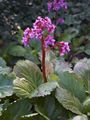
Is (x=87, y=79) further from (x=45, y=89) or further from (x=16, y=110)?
(x=16, y=110)

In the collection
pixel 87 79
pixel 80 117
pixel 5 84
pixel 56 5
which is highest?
pixel 56 5

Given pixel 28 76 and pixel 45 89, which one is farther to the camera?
pixel 28 76

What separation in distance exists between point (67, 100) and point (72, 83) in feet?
0.54

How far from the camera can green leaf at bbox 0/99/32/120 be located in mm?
2617

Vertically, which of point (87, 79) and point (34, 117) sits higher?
point (87, 79)

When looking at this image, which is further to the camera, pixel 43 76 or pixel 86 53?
pixel 86 53

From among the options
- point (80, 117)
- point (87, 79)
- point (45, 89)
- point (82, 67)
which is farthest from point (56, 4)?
point (80, 117)

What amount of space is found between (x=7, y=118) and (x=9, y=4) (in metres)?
2.04

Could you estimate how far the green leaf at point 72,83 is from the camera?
107 inches

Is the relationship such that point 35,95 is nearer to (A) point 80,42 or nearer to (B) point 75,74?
(B) point 75,74

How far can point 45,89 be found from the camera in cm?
262

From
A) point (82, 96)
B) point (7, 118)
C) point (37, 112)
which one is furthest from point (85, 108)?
point (7, 118)

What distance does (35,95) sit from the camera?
2.60 meters

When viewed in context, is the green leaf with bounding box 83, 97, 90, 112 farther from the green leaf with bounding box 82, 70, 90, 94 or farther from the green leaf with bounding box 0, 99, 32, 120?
the green leaf with bounding box 0, 99, 32, 120
